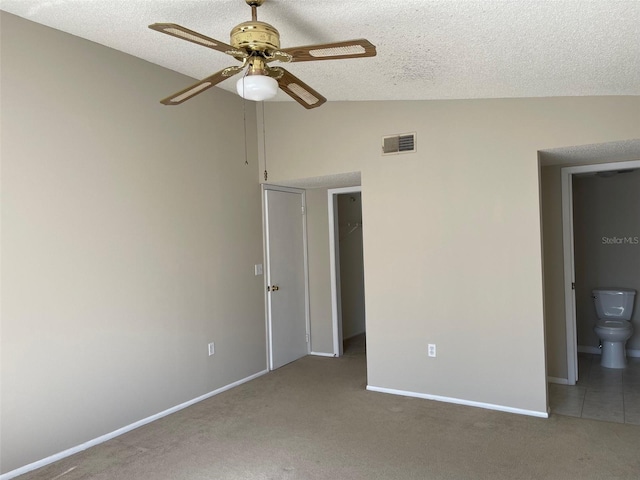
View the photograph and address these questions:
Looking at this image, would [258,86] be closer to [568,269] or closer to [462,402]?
[462,402]

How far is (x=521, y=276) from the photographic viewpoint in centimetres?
362

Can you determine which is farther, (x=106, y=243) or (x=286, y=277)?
(x=286, y=277)

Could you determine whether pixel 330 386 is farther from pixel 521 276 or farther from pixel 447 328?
pixel 521 276

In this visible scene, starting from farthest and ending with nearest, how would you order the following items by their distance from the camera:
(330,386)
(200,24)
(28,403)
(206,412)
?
(330,386)
(206,412)
(28,403)
(200,24)

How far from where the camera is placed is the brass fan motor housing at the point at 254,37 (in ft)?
6.65

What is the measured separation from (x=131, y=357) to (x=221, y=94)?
8.19ft

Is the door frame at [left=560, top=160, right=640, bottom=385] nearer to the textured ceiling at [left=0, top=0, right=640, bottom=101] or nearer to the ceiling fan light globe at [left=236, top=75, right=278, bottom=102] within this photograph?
the textured ceiling at [left=0, top=0, right=640, bottom=101]

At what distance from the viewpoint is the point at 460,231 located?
152 inches

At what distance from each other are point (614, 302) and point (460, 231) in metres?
2.45

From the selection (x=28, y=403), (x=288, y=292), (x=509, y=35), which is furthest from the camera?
(x=288, y=292)

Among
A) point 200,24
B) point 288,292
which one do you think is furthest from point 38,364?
point 288,292

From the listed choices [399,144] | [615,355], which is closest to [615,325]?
[615,355]

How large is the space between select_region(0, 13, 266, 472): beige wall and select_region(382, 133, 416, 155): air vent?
1490mm

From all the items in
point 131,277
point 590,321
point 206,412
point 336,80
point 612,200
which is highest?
point 336,80
